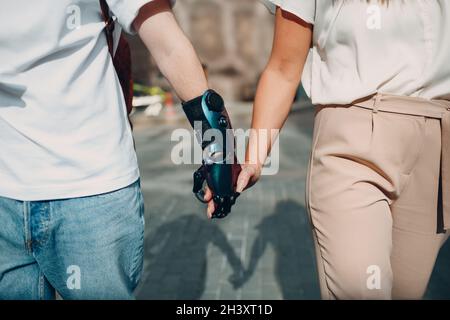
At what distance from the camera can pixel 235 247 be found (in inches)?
182

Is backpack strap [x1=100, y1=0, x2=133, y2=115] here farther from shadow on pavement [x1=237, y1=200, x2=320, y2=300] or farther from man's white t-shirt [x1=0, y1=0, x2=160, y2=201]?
shadow on pavement [x1=237, y1=200, x2=320, y2=300]

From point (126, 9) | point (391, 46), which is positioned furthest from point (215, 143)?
point (391, 46)

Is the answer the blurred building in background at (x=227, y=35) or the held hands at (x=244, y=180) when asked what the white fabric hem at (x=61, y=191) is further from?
the blurred building in background at (x=227, y=35)

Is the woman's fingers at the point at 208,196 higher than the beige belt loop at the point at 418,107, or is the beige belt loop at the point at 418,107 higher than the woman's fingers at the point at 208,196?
the beige belt loop at the point at 418,107

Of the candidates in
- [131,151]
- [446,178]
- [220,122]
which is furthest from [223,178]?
[446,178]

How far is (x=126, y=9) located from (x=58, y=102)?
33 cm

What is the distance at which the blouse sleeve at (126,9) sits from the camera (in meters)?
1.62

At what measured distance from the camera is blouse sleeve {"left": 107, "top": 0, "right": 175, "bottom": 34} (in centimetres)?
162

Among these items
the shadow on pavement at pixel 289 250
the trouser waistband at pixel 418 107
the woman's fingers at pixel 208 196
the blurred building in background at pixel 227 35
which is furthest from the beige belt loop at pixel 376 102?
the blurred building in background at pixel 227 35

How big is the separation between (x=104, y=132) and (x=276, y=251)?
3106 mm

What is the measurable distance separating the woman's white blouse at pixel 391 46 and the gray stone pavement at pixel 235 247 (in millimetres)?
2203

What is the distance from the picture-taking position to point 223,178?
1885 millimetres

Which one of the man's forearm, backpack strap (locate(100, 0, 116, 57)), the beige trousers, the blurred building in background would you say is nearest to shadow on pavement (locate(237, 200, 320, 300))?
the beige trousers
